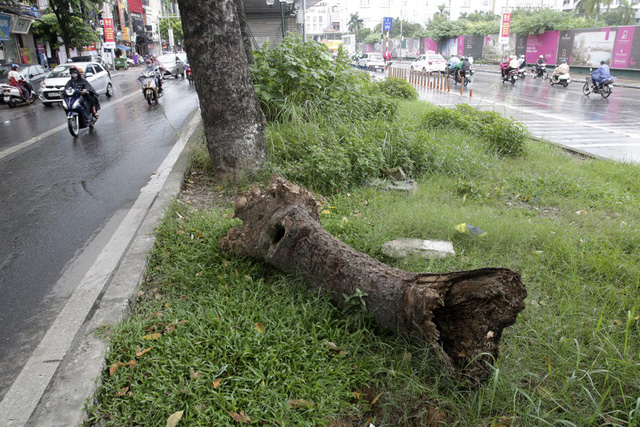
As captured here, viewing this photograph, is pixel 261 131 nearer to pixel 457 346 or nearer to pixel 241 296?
pixel 241 296

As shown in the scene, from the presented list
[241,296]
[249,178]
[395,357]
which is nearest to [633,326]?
[395,357]

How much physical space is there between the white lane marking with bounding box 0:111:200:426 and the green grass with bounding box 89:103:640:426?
336 mm

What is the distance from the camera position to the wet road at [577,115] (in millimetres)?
10117

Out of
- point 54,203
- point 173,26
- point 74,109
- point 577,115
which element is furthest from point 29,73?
point 173,26

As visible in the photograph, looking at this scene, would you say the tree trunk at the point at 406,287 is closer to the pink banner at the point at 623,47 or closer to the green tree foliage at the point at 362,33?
the pink banner at the point at 623,47

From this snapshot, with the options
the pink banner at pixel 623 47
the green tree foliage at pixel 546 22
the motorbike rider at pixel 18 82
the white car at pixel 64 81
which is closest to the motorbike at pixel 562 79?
the pink banner at pixel 623 47

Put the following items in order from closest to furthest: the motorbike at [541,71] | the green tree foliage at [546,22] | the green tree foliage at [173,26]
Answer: the motorbike at [541,71]
the green tree foliage at [546,22]
the green tree foliage at [173,26]

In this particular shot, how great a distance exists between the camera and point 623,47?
29.2 metres

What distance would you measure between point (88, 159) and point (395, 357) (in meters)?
7.82

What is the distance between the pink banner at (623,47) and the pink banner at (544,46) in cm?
688

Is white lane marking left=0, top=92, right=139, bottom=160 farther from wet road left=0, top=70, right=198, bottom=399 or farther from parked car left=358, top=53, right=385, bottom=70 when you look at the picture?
parked car left=358, top=53, right=385, bottom=70

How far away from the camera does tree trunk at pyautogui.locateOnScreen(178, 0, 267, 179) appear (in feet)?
16.9

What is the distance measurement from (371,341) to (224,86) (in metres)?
3.72

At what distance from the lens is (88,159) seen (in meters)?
8.52
